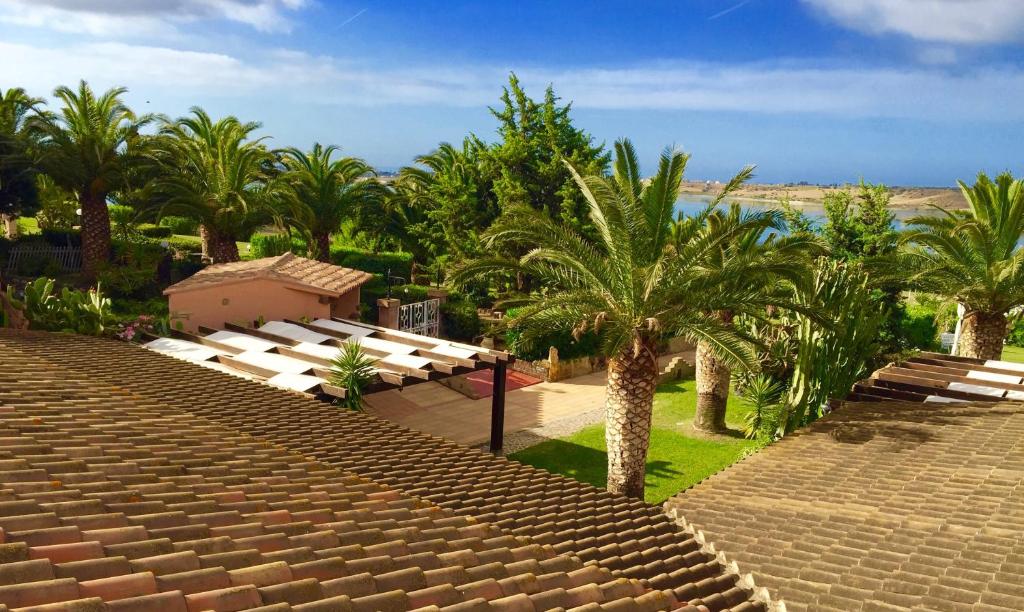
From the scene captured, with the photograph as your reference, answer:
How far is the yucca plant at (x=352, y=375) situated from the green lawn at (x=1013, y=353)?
30900 millimetres

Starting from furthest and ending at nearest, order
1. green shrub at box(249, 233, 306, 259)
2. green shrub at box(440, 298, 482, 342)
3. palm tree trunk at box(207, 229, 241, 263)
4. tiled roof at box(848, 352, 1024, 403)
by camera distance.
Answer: green shrub at box(249, 233, 306, 259)
green shrub at box(440, 298, 482, 342)
palm tree trunk at box(207, 229, 241, 263)
tiled roof at box(848, 352, 1024, 403)

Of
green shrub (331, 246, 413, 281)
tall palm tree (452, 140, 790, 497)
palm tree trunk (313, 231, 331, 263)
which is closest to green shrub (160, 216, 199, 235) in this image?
green shrub (331, 246, 413, 281)

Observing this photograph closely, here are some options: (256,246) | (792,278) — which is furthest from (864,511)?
(256,246)

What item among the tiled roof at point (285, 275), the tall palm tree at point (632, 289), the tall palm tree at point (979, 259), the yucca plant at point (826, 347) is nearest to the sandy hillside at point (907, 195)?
the tall palm tree at point (632, 289)

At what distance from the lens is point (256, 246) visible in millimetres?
38281

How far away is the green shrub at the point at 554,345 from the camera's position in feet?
86.6

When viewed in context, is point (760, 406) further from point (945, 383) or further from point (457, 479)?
point (457, 479)

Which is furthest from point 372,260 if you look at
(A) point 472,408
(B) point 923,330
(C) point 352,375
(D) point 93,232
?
(B) point 923,330

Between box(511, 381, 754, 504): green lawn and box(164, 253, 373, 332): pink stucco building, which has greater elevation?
box(164, 253, 373, 332): pink stucco building

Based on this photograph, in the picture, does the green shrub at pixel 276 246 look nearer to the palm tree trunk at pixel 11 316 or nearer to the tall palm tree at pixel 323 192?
the tall palm tree at pixel 323 192

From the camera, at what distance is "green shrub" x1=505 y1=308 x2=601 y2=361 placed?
2639cm

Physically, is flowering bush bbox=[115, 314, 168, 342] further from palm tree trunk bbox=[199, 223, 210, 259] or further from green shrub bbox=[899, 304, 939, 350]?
Result: green shrub bbox=[899, 304, 939, 350]

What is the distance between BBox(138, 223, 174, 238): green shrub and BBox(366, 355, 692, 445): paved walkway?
28.9 meters

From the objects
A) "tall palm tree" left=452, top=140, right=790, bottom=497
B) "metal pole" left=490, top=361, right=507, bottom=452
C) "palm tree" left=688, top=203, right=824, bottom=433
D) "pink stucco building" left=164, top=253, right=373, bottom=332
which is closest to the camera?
"tall palm tree" left=452, top=140, right=790, bottom=497
